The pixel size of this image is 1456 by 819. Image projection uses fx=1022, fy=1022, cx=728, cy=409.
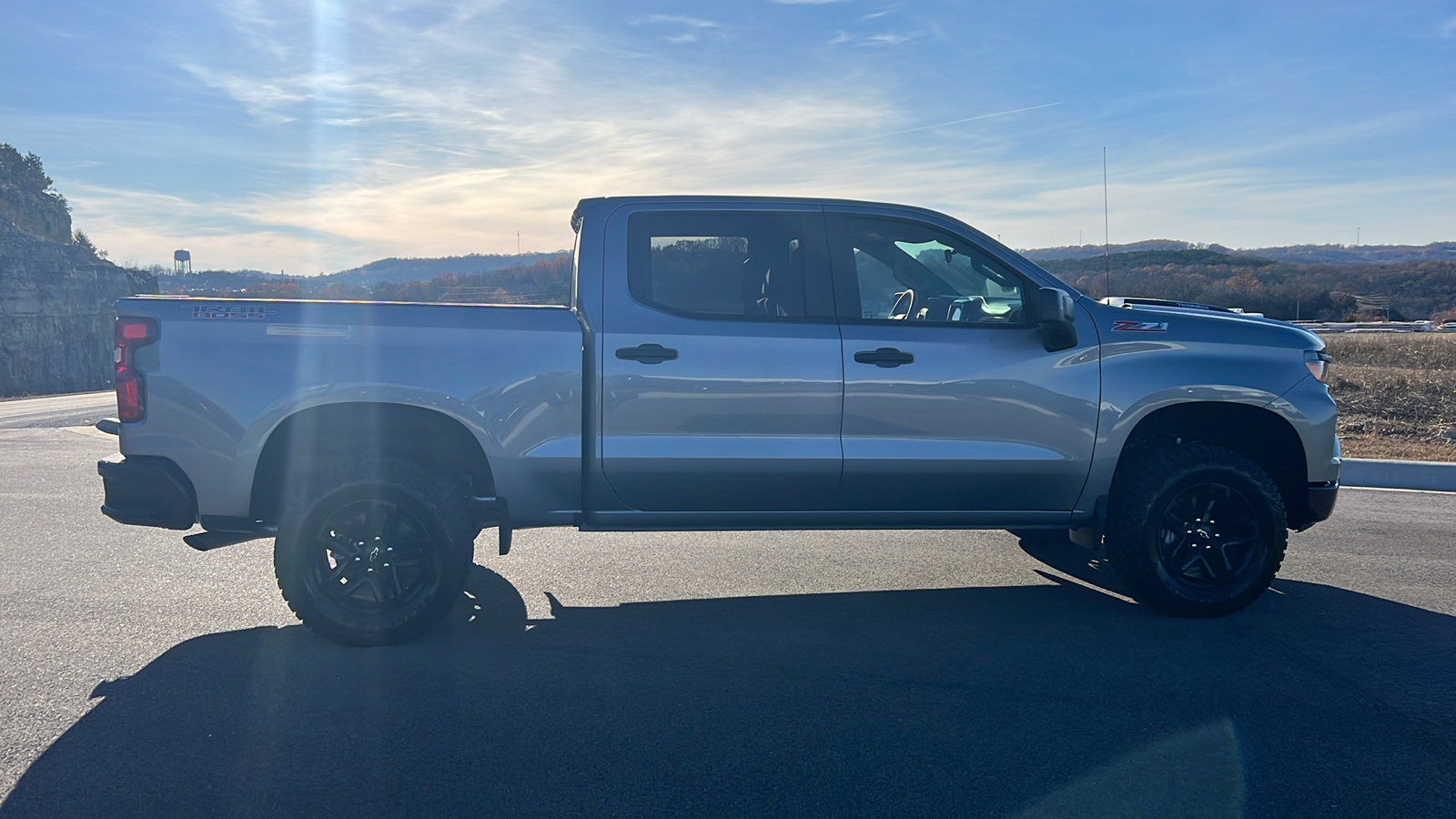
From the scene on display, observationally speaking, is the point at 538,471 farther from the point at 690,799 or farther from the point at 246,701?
the point at 690,799

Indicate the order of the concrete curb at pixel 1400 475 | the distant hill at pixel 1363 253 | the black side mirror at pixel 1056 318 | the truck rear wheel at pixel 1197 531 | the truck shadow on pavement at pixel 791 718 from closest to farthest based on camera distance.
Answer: the truck shadow on pavement at pixel 791 718 → the black side mirror at pixel 1056 318 → the truck rear wheel at pixel 1197 531 → the concrete curb at pixel 1400 475 → the distant hill at pixel 1363 253

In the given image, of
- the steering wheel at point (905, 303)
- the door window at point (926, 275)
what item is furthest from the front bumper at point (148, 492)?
the steering wheel at point (905, 303)

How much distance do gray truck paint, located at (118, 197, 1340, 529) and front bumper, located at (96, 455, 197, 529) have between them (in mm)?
69

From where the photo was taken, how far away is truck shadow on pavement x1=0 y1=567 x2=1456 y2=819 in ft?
10.8

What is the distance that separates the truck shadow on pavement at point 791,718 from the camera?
330cm

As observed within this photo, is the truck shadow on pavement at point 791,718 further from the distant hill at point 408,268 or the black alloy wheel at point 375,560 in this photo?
the distant hill at point 408,268

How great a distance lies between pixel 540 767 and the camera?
351 cm

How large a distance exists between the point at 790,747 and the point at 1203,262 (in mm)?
74874

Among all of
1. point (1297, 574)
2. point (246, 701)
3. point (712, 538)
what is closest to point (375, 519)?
point (246, 701)

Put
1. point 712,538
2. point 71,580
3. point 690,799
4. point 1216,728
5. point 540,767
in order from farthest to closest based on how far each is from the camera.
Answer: point 712,538 < point 71,580 < point 1216,728 < point 540,767 < point 690,799

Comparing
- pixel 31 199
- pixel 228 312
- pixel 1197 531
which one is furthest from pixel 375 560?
pixel 31 199

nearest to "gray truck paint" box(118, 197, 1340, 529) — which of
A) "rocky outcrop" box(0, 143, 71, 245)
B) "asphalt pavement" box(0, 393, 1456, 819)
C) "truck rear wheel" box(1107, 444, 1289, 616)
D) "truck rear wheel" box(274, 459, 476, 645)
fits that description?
"truck rear wheel" box(1107, 444, 1289, 616)

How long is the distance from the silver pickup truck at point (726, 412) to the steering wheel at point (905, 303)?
0.07 m

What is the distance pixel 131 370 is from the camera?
15.5ft
